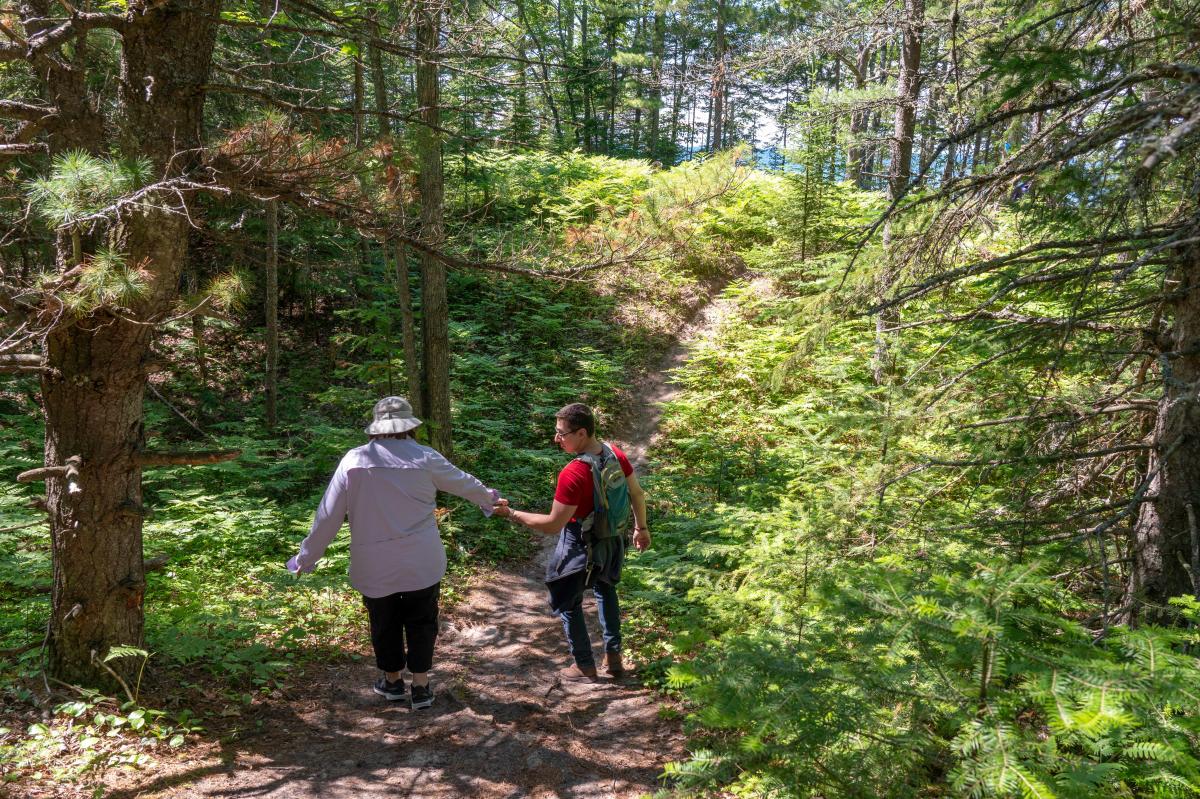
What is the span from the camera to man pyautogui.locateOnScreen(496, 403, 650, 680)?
15.6ft

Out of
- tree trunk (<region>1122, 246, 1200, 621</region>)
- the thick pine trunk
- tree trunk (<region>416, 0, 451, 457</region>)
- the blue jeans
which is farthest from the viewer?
tree trunk (<region>416, 0, 451, 457</region>)

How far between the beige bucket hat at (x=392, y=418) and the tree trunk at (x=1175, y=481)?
4.19 m

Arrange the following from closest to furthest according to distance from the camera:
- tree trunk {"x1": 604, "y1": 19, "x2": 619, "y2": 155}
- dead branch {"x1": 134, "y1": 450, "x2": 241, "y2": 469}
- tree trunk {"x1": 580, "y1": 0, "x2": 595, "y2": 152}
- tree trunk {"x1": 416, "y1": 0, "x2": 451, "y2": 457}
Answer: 1. dead branch {"x1": 134, "y1": 450, "x2": 241, "y2": 469}
2. tree trunk {"x1": 416, "y1": 0, "x2": 451, "y2": 457}
3. tree trunk {"x1": 580, "y1": 0, "x2": 595, "y2": 152}
4. tree trunk {"x1": 604, "y1": 19, "x2": 619, "y2": 155}

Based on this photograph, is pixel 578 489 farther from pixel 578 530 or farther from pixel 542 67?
pixel 542 67

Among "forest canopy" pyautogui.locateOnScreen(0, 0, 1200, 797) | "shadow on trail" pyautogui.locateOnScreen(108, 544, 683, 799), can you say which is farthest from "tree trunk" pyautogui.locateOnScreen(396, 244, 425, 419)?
"shadow on trail" pyautogui.locateOnScreen(108, 544, 683, 799)

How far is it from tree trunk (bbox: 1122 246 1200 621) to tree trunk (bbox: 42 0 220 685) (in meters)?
5.44

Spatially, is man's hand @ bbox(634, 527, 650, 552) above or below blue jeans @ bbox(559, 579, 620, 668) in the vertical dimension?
above

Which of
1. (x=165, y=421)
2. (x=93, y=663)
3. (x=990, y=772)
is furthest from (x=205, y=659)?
(x=165, y=421)

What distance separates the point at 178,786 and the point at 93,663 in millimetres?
1093

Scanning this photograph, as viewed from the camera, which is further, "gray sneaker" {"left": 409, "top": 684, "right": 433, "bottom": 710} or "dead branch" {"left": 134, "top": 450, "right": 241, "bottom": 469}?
"gray sneaker" {"left": 409, "top": 684, "right": 433, "bottom": 710}

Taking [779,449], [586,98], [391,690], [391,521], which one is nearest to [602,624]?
[391,690]

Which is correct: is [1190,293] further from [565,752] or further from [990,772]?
[565,752]

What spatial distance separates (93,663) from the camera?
4172mm

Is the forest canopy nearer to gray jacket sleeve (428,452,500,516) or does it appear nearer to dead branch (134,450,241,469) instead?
dead branch (134,450,241,469)
